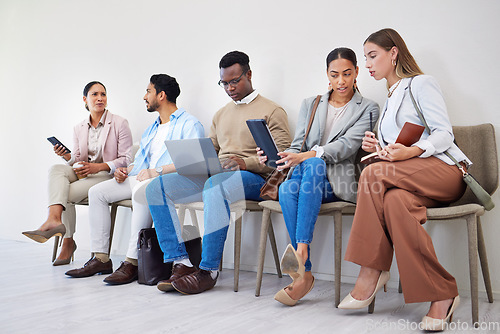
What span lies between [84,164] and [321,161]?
5.74ft

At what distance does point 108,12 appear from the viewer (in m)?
3.84

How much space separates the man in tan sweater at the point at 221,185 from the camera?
2104 mm

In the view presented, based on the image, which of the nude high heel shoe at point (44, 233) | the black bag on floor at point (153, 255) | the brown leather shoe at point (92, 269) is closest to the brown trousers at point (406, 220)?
the black bag on floor at point (153, 255)

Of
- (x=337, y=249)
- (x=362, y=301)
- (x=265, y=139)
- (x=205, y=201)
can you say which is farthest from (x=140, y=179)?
(x=362, y=301)

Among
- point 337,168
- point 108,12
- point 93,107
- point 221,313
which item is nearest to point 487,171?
point 337,168

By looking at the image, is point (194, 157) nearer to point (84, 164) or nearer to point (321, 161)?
point (321, 161)

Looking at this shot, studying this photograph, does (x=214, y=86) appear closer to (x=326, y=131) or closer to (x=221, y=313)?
(x=326, y=131)

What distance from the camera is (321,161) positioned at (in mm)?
1962

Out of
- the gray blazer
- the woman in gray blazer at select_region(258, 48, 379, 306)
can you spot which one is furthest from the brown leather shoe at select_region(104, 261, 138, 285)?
the gray blazer

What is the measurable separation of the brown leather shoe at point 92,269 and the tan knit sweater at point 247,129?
948 millimetres

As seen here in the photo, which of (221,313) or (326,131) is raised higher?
(326,131)

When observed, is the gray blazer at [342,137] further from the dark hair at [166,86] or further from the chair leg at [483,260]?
the dark hair at [166,86]

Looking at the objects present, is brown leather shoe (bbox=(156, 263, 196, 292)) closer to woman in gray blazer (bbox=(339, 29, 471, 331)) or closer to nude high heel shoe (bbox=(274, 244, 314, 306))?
nude high heel shoe (bbox=(274, 244, 314, 306))

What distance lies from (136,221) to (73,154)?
1.06 metres
